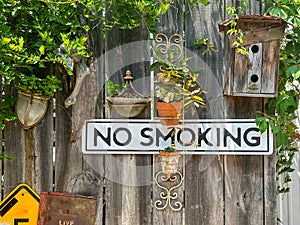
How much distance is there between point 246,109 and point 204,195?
56 cm

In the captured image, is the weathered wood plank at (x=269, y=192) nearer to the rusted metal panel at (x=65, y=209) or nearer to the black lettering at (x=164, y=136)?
the black lettering at (x=164, y=136)

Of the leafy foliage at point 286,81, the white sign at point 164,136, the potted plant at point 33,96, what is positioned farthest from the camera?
the white sign at point 164,136

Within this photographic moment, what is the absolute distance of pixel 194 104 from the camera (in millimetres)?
3188

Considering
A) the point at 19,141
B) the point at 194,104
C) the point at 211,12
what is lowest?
the point at 19,141

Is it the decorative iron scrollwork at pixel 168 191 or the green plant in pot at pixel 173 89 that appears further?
the decorative iron scrollwork at pixel 168 191

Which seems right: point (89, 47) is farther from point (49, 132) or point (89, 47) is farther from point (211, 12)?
point (211, 12)

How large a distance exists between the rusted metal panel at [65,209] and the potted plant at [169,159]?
47 cm

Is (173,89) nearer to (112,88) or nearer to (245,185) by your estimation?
(112,88)

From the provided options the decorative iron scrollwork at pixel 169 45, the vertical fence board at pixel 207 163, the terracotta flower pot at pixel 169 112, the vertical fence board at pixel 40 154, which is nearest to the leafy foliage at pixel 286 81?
the vertical fence board at pixel 207 163

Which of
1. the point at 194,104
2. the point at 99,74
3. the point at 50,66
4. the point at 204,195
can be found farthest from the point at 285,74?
the point at 50,66

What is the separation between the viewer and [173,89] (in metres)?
3.09

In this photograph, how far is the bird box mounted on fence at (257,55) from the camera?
2.99 m

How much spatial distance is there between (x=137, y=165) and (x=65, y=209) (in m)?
0.48

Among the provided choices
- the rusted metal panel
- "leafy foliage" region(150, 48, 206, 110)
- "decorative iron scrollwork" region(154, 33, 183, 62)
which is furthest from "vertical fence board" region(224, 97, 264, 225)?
the rusted metal panel
